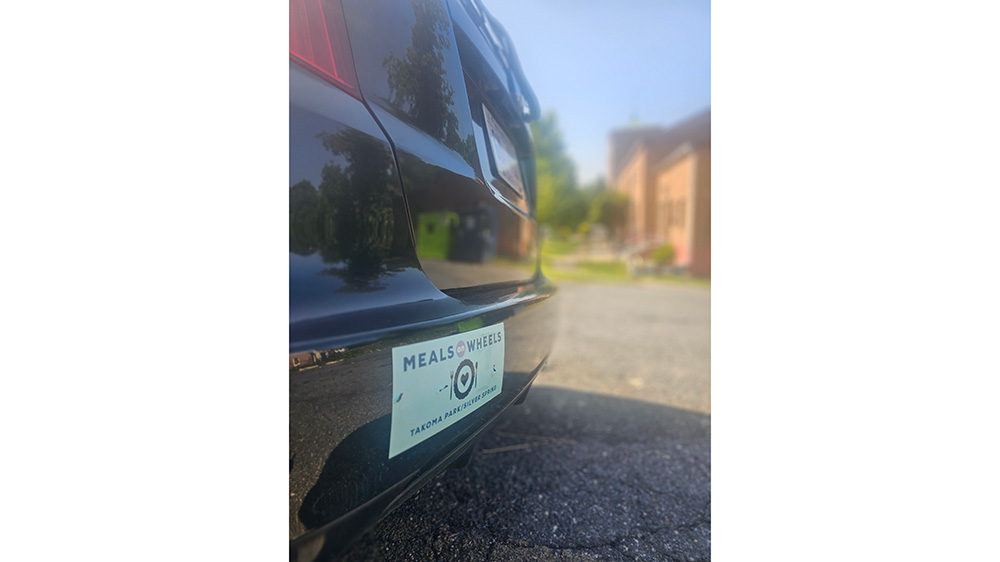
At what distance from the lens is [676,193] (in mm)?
16891

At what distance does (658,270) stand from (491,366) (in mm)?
13598

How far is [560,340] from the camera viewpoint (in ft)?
14.5

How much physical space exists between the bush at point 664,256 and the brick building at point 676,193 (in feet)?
1.13

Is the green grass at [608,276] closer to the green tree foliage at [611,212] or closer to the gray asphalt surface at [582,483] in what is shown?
the gray asphalt surface at [582,483]

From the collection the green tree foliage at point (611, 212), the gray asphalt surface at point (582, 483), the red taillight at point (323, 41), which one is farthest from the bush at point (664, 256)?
the red taillight at point (323, 41)

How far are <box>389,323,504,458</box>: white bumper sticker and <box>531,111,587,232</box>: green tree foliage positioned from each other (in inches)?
512

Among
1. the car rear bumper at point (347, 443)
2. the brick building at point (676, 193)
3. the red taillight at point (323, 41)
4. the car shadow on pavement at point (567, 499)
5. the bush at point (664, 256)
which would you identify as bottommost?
the car shadow on pavement at point (567, 499)

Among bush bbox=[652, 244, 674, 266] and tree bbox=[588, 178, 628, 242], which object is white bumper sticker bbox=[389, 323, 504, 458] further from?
tree bbox=[588, 178, 628, 242]

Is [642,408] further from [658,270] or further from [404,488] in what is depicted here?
[658,270]

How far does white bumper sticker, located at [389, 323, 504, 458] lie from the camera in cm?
98

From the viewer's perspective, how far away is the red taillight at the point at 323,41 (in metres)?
0.90

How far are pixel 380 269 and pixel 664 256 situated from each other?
14024 mm

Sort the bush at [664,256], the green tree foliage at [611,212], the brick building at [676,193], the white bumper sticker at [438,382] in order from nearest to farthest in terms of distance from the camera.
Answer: the white bumper sticker at [438,382] → the brick building at [676,193] → the bush at [664,256] → the green tree foliage at [611,212]

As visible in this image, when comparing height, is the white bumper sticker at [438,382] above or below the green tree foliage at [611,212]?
below
